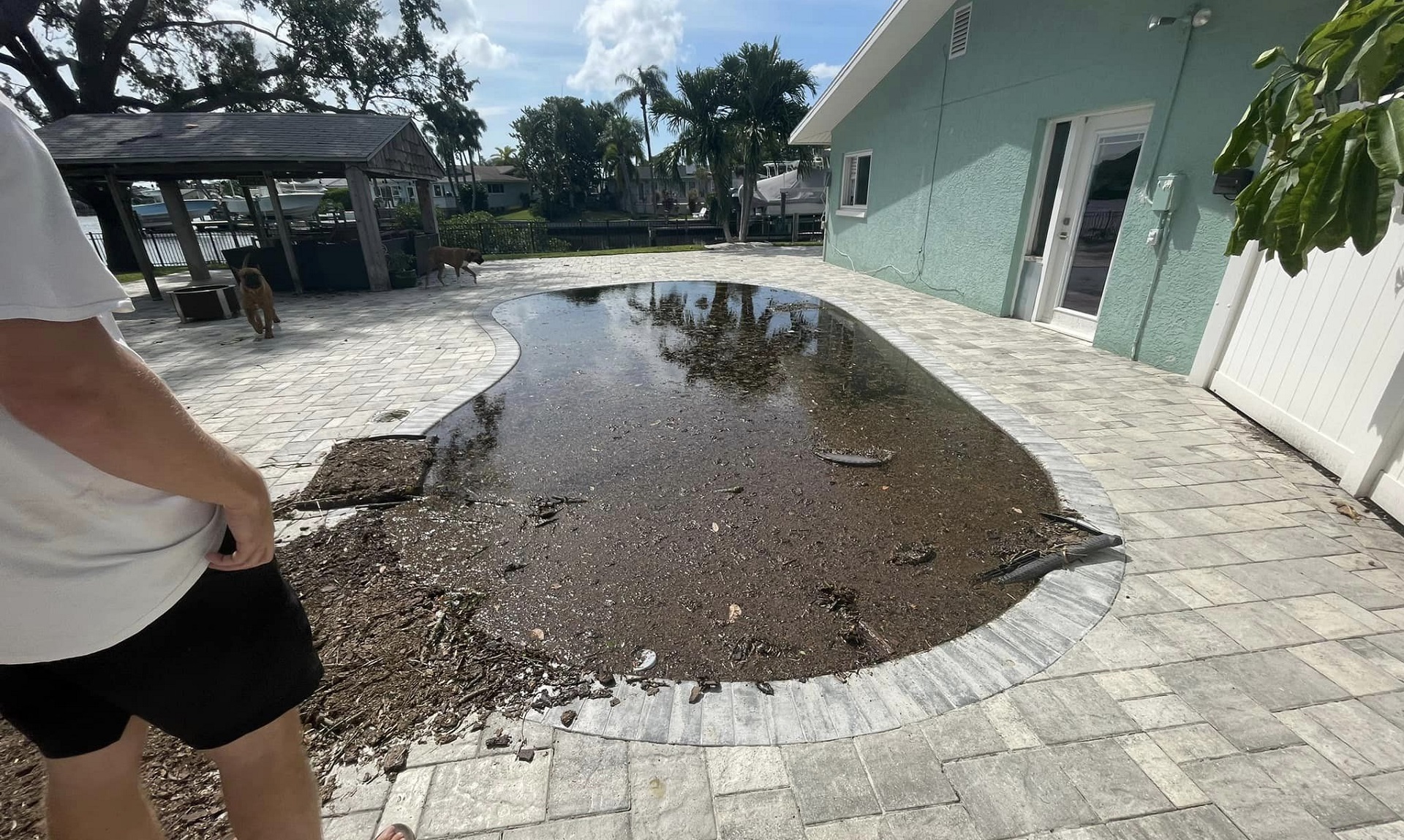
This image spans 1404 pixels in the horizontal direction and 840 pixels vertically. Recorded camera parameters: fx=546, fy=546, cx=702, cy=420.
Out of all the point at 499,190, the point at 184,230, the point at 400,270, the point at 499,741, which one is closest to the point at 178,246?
the point at 184,230

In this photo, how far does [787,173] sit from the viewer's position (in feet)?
88.1

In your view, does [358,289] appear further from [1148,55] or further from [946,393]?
[1148,55]

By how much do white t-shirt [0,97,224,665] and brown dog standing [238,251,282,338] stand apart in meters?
8.06

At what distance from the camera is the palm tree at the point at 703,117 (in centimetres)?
1841

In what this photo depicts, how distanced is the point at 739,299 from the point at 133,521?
9.57 metres

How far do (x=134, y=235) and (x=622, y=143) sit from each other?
3398 centimetres

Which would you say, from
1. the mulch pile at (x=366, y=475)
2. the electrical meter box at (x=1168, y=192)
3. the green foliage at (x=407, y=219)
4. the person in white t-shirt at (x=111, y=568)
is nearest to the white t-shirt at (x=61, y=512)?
the person in white t-shirt at (x=111, y=568)

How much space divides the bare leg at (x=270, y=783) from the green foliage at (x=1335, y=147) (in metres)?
3.27

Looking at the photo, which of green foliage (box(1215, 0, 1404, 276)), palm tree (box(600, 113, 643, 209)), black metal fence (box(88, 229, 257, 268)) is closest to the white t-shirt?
green foliage (box(1215, 0, 1404, 276))

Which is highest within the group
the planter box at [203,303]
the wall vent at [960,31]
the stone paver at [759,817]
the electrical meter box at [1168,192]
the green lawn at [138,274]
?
the wall vent at [960,31]

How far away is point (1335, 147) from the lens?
6.07ft

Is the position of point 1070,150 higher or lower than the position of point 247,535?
higher

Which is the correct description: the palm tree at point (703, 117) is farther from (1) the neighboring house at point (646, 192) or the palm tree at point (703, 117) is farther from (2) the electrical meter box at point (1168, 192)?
(1) the neighboring house at point (646, 192)

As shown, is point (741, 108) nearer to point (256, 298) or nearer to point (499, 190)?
point (256, 298)
